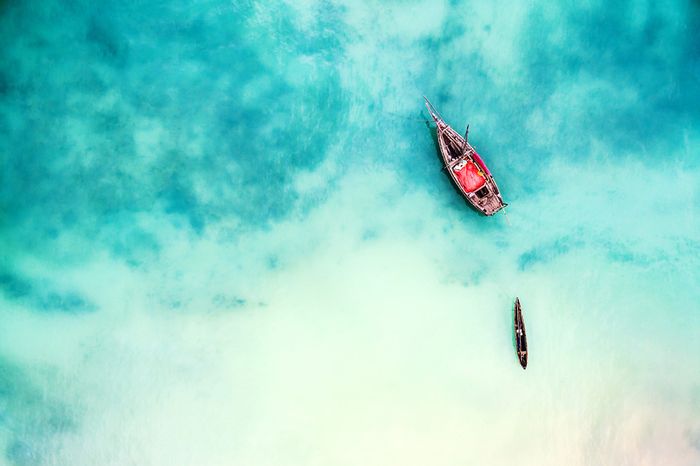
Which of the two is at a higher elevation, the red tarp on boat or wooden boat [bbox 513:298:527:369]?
the red tarp on boat

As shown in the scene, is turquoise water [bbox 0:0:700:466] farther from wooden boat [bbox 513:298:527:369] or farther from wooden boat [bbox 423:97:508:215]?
wooden boat [bbox 423:97:508:215]

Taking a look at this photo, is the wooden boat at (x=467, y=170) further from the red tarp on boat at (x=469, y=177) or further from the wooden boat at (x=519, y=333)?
the wooden boat at (x=519, y=333)

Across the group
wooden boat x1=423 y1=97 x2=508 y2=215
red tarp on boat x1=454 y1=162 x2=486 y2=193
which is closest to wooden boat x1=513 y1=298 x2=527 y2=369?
wooden boat x1=423 y1=97 x2=508 y2=215

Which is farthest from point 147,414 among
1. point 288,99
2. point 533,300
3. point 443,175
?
point 533,300

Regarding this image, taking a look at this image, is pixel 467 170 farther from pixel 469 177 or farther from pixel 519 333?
pixel 519 333

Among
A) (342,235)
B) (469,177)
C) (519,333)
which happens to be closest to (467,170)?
(469,177)

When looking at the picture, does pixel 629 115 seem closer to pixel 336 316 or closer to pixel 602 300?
pixel 602 300
